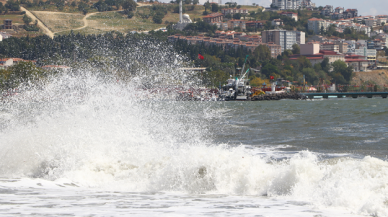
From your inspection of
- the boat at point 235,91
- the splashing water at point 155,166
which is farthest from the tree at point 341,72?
the splashing water at point 155,166

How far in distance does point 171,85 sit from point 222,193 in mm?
67909

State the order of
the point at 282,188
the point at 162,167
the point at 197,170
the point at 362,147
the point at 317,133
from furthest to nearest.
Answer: the point at 317,133
the point at 362,147
the point at 162,167
the point at 197,170
the point at 282,188

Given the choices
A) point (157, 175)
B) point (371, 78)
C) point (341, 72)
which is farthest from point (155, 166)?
point (371, 78)

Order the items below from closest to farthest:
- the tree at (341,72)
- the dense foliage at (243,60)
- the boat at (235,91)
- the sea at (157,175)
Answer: the sea at (157,175)
the boat at (235,91)
the dense foliage at (243,60)
the tree at (341,72)

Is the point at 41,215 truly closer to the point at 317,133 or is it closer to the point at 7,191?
the point at 7,191

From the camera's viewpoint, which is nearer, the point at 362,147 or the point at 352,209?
the point at 352,209

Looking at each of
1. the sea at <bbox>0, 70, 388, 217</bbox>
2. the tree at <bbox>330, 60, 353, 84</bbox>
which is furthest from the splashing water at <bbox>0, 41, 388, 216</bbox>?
the tree at <bbox>330, 60, 353, 84</bbox>

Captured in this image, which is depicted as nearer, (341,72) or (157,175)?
(157,175)

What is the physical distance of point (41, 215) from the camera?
7027 millimetres

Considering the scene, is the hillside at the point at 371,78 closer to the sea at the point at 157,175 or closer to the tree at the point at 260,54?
the tree at the point at 260,54

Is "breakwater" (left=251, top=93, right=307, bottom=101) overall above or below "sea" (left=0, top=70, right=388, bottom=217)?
below

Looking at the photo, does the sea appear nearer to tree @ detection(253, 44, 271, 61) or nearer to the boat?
the boat

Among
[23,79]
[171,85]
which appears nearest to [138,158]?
[171,85]

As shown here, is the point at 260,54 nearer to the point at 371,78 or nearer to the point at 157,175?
the point at 371,78
